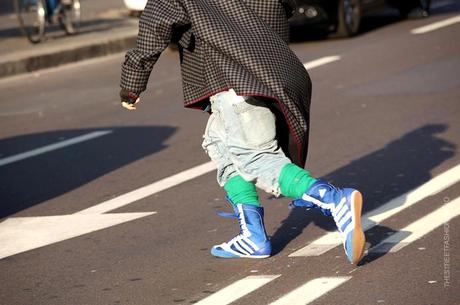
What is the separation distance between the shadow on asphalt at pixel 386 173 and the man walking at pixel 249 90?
1.82 feet

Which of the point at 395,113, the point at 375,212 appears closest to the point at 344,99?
the point at 395,113

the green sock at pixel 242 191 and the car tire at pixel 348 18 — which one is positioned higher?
the green sock at pixel 242 191

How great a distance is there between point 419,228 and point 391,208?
54 centimetres

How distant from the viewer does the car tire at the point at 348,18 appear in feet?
53.1

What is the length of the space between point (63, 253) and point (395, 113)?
4.32 meters

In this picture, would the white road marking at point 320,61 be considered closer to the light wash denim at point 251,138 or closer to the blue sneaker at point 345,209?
the light wash denim at point 251,138

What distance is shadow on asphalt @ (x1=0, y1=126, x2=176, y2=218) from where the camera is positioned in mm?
8281

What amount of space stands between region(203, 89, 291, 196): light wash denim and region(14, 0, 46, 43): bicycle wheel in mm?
11329

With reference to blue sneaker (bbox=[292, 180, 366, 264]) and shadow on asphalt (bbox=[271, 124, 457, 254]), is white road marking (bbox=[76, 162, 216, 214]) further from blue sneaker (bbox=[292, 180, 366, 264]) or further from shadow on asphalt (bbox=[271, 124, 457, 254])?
blue sneaker (bbox=[292, 180, 366, 264])

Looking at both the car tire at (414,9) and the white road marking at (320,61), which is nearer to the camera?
the white road marking at (320,61)

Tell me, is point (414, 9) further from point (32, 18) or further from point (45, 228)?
point (45, 228)

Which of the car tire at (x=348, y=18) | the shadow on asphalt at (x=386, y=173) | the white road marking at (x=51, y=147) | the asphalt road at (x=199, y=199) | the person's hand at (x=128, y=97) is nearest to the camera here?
the asphalt road at (x=199, y=199)

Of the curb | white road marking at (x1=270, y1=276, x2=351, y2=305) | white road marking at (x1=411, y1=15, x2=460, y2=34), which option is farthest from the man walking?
white road marking at (x1=411, y1=15, x2=460, y2=34)

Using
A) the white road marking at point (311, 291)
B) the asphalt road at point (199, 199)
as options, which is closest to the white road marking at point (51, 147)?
the asphalt road at point (199, 199)
